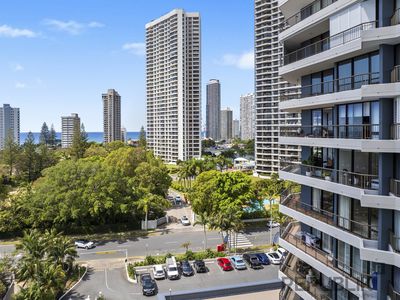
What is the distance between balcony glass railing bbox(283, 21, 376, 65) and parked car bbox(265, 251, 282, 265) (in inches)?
853

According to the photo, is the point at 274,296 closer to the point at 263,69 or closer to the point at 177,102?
the point at 263,69

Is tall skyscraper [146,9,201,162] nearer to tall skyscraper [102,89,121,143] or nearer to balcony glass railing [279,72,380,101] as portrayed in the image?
tall skyscraper [102,89,121,143]

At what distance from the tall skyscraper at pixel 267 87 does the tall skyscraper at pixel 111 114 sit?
108378mm

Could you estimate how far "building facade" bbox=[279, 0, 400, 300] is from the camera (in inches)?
387

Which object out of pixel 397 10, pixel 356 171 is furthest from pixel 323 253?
pixel 397 10

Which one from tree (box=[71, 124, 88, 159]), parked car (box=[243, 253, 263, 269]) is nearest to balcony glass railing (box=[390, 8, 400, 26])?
parked car (box=[243, 253, 263, 269])

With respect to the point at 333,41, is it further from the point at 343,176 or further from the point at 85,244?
the point at 85,244

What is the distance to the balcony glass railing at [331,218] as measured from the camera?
1078 cm

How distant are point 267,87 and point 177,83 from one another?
32714 millimetres

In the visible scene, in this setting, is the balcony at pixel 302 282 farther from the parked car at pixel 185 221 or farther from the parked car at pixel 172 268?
the parked car at pixel 185 221

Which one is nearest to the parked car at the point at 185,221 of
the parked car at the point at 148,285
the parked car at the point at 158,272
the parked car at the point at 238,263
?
the parked car at the point at 238,263

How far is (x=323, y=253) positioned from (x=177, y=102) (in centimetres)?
9281

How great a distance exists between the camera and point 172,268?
29.3m

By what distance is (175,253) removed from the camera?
34250mm
